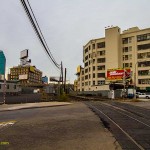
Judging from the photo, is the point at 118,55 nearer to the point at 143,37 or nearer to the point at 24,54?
the point at 143,37

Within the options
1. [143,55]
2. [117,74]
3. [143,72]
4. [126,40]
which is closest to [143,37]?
[143,55]

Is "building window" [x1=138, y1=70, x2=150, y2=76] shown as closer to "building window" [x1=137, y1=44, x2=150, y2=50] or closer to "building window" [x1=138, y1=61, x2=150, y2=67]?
"building window" [x1=138, y1=61, x2=150, y2=67]

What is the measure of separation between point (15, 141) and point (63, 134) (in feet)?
8.10

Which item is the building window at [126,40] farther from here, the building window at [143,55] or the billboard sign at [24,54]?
the billboard sign at [24,54]

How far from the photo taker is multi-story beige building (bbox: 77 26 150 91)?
297 feet

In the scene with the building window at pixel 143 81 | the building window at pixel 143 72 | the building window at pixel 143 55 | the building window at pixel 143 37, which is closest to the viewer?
the building window at pixel 143 81

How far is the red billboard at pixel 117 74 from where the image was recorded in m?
86.5

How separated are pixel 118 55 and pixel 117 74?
Result: 10522 mm

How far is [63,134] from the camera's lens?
11.4 metres

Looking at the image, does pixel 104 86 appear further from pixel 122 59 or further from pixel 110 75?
pixel 122 59

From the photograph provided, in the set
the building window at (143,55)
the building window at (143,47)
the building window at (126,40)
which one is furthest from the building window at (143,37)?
the building window at (143,55)

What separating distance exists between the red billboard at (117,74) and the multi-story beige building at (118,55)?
2.75 meters

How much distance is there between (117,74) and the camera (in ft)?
291

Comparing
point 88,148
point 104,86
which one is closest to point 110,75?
point 104,86
